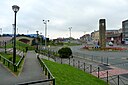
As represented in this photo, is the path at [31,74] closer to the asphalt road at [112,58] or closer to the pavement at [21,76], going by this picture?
the pavement at [21,76]

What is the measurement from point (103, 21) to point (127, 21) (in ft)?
252

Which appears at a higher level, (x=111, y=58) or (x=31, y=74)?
(x=31, y=74)

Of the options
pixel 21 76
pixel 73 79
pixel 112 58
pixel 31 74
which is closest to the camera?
pixel 21 76

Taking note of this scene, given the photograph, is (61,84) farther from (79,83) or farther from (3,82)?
(3,82)

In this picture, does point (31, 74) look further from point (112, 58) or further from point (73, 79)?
point (112, 58)

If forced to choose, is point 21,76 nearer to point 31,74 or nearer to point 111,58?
point 31,74

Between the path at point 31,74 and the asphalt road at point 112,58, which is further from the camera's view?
the asphalt road at point 112,58

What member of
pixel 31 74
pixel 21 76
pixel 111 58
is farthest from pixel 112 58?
pixel 21 76

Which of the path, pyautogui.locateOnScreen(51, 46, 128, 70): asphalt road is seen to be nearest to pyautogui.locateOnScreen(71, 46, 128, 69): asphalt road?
pyautogui.locateOnScreen(51, 46, 128, 70): asphalt road

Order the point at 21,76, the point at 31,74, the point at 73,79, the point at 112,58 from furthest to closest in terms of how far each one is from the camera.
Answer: the point at 112,58
the point at 73,79
the point at 31,74
the point at 21,76

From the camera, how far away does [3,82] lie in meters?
12.7

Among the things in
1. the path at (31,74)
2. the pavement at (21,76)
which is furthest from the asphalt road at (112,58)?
the pavement at (21,76)

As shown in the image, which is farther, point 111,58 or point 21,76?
point 111,58

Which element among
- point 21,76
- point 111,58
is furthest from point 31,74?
point 111,58
